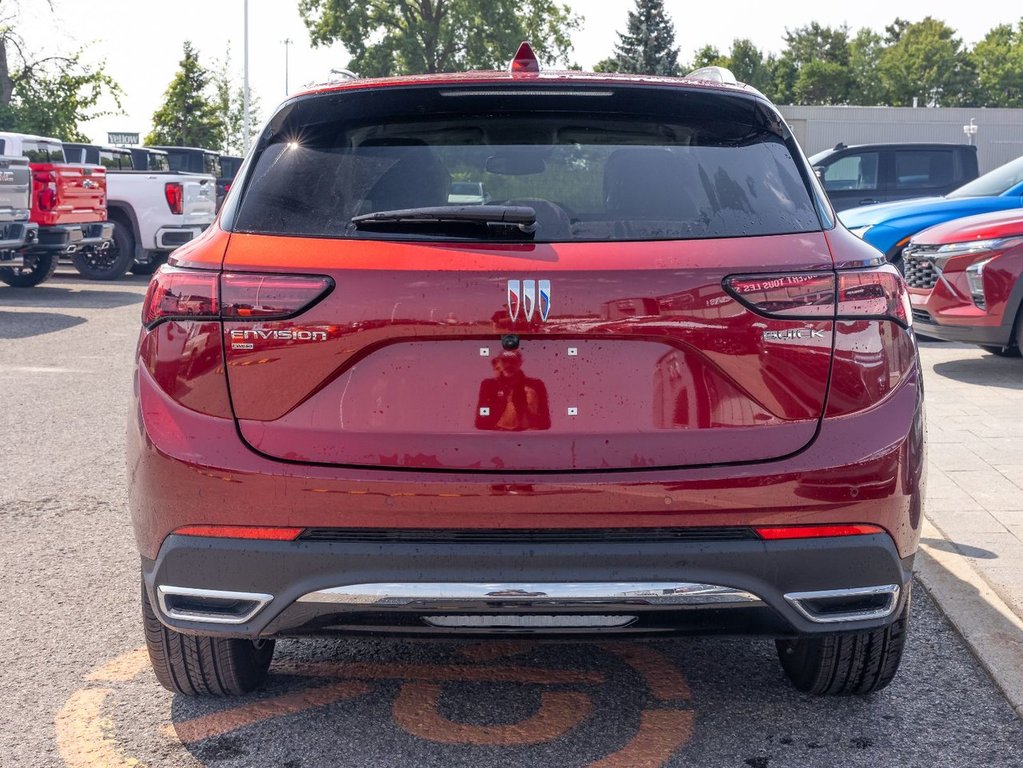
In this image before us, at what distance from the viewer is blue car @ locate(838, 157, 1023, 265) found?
40.3 ft

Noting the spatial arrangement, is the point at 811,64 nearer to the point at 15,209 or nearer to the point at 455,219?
the point at 15,209

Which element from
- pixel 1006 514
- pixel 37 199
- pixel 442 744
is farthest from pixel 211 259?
pixel 37 199

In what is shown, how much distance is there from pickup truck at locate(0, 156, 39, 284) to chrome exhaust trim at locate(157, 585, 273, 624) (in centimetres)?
1259

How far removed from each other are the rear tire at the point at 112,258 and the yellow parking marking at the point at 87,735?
53.5 ft

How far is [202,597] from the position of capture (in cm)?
292

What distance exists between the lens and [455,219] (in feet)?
9.57

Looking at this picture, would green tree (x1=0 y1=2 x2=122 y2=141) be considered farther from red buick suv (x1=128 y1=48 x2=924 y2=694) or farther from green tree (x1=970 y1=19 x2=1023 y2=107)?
green tree (x1=970 y1=19 x2=1023 y2=107)

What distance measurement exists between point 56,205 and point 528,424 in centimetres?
1447

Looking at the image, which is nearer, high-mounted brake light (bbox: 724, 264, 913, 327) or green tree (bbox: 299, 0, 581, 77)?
high-mounted brake light (bbox: 724, 264, 913, 327)

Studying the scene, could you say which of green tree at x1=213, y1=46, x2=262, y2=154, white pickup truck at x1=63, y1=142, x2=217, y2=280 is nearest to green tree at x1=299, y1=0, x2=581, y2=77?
green tree at x1=213, y1=46, x2=262, y2=154

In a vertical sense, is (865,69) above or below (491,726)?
above

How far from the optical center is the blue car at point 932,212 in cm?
1228

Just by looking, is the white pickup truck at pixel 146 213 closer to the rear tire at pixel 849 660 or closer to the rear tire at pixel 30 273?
the rear tire at pixel 30 273

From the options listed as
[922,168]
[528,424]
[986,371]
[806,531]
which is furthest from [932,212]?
[528,424]
